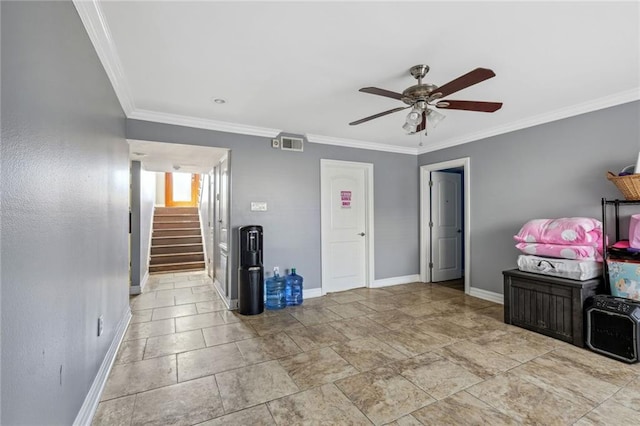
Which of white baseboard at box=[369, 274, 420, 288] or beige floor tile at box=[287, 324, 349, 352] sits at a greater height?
white baseboard at box=[369, 274, 420, 288]

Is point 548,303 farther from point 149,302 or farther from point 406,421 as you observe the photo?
point 149,302

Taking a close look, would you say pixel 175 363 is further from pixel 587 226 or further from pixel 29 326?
pixel 587 226

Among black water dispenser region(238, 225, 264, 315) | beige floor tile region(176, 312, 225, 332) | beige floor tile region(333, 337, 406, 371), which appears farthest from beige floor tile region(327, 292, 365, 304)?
beige floor tile region(176, 312, 225, 332)

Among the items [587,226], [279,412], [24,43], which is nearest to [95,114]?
[24,43]

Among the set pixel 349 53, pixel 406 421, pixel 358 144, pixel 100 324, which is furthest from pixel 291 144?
pixel 406 421

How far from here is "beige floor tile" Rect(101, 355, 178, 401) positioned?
223 centimetres

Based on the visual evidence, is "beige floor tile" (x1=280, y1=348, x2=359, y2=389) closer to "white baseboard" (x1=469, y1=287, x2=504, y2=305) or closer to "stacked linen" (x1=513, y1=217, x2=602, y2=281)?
"stacked linen" (x1=513, y1=217, x2=602, y2=281)

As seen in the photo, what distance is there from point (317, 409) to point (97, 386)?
1.55 metres

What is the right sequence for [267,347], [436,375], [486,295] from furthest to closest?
[486,295] → [267,347] → [436,375]

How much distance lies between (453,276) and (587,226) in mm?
3029

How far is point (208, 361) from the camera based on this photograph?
2.65 meters

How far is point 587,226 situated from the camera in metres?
3.06

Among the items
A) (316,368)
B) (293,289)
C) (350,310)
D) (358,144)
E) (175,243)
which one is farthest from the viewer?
(175,243)

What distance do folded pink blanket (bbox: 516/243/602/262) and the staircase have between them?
6.54 m
